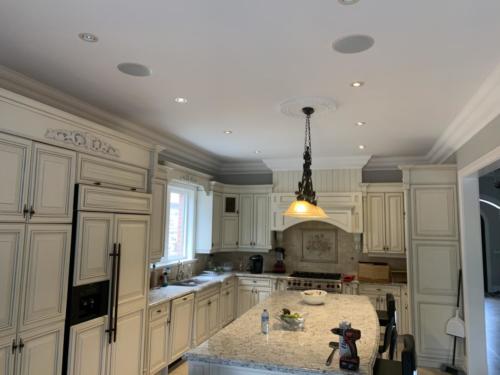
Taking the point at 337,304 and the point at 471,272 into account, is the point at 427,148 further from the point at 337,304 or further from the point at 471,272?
the point at 337,304

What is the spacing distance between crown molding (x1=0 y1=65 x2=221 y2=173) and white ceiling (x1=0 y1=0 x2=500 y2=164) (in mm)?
113

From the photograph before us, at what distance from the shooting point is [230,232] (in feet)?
20.8

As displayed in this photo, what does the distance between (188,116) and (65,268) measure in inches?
74.7

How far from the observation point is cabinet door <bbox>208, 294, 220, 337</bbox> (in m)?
5.13

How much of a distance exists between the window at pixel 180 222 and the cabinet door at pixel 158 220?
1009 mm

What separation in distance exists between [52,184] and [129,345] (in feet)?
5.56

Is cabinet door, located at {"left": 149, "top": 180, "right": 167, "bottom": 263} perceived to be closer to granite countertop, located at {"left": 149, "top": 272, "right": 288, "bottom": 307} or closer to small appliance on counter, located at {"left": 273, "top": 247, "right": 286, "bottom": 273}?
granite countertop, located at {"left": 149, "top": 272, "right": 288, "bottom": 307}

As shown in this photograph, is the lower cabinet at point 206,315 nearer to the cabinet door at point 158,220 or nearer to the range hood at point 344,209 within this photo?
the cabinet door at point 158,220

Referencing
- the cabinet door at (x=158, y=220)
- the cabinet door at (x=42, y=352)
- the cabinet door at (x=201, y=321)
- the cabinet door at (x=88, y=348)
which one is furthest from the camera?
the cabinet door at (x=201, y=321)

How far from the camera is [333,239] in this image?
243 inches

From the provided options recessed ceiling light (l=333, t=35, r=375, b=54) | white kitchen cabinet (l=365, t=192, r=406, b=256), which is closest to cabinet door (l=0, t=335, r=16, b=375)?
recessed ceiling light (l=333, t=35, r=375, b=54)

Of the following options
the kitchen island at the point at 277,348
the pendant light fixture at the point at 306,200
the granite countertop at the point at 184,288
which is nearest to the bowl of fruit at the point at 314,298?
the kitchen island at the point at 277,348

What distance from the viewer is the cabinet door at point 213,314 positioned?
→ 5.13 metres

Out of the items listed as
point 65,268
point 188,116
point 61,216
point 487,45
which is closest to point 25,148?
point 61,216
